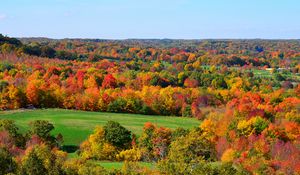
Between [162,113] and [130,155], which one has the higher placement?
[130,155]

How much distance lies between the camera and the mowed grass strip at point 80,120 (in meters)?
69.1

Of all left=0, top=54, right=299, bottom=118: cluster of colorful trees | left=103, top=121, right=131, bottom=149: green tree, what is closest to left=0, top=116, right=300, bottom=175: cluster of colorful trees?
left=103, top=121, right=131, bottom=149: green tree

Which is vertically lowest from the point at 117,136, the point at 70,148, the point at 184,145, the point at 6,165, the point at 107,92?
the point at 70,148

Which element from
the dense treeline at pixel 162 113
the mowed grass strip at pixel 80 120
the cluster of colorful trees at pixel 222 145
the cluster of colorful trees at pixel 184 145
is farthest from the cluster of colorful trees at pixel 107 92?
the cluster of colorful trees at pixel 184 145

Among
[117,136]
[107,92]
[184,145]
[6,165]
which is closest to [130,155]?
[117,136]

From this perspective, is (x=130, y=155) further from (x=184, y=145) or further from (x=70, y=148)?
(x=184, y=145)

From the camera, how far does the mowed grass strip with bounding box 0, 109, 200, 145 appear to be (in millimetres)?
69125

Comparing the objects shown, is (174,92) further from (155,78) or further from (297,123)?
(297,123)

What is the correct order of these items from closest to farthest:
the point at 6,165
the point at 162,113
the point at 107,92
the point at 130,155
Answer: the point at 6,165, the point at 130,155, the point at 162,113, the point at 107,92

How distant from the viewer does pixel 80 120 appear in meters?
76.8

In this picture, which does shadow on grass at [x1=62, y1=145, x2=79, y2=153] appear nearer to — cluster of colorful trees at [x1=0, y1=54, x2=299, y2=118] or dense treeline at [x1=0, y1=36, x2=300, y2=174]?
dense treeline at [x1=0, y1=36, x2=300, y2=174]

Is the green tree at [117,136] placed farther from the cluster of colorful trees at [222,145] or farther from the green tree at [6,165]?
the green tree at [6,165]

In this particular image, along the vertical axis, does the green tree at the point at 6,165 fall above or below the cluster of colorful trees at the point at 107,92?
above

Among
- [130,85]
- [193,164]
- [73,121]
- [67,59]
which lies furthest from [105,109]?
[67,59]
